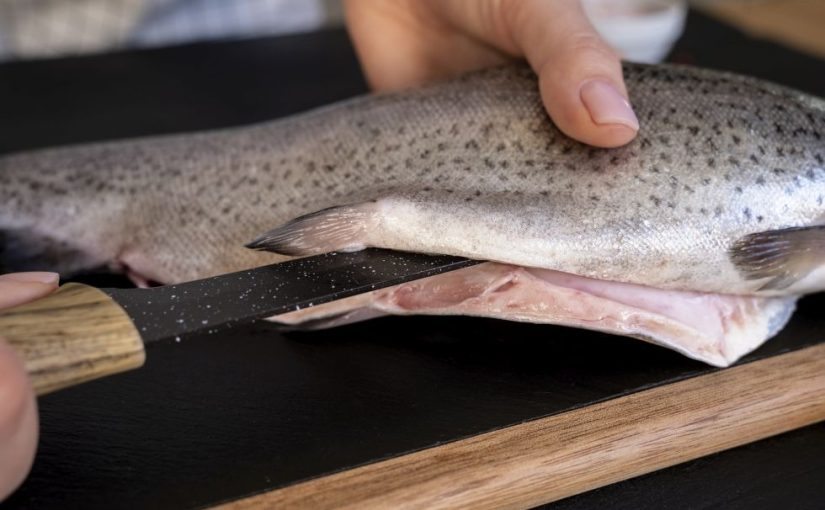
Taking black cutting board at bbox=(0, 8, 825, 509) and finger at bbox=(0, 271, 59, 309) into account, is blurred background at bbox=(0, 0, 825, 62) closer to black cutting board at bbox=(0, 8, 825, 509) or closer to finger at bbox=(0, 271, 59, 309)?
black cutting board at bbox=(0, 8, 825, 509)

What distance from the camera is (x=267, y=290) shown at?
2.48ft

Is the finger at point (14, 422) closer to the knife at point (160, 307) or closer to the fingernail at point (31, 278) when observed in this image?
the knife at point (160, 307)

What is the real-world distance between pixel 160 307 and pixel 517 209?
1.23ft

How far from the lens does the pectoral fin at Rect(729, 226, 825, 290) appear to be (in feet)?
2.82

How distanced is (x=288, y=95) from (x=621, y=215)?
1.02 meters

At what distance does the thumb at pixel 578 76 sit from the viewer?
858mm

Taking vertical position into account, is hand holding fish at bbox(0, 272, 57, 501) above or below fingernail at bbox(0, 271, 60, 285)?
below

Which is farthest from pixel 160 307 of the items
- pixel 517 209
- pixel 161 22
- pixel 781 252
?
pixel 161 22

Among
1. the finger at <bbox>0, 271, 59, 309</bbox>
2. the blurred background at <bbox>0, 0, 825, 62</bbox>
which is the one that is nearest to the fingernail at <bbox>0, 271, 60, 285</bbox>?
the finger at <bbox>0, 271, 59, 309</bbox>

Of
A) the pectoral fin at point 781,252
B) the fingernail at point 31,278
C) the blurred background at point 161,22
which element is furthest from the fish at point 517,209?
the blurred background at point 161,22

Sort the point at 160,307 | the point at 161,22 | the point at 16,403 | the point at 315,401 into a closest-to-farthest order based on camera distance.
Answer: the point at 16,403 → the point at 160,307 → the point at 315,401 → the point at 161,22

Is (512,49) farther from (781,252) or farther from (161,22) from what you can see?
(161,22)

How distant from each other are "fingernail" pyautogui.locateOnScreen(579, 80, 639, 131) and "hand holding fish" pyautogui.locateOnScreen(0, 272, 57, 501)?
55 centimetres

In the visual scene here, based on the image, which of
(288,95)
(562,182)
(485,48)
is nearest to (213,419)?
(562,182)
